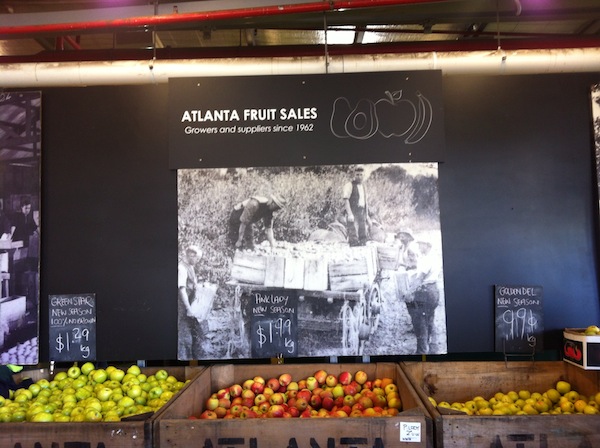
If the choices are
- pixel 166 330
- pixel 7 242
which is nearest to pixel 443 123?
pixel 166 330

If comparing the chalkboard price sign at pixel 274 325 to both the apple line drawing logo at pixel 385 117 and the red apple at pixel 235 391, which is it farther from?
the apple line drawing logo at pixel 385 117

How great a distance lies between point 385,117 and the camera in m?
3.29

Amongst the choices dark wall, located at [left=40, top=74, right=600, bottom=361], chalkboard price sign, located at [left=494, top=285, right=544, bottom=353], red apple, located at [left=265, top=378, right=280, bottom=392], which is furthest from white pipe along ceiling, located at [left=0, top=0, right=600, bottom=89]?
red apple, located at [left=265, top=378, right=280, bottom=392]

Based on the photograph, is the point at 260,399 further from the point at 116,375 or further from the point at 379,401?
the point at 116,375

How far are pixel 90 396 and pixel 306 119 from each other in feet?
6.91

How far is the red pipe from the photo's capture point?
3205 mm

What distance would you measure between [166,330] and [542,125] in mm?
2745

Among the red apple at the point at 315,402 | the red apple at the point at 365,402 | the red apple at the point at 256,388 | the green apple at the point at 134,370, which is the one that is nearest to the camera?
the red apple at the point at 365,402

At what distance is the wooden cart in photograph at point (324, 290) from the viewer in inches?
126

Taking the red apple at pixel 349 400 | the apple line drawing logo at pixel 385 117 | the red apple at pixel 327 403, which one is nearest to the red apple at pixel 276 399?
the red apple at pixel 327 403

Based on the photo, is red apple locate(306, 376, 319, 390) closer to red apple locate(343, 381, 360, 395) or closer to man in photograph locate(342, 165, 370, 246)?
red apple locate(343, 381, 360, 395)

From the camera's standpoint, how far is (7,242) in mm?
3268

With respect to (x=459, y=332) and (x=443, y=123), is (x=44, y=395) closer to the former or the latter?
(x=459, y=332)

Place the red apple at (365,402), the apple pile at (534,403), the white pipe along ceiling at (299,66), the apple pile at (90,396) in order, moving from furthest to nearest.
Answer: the white pipe along ceiling at (299,66), the red apple at (365,402), the apple pile at (534,403), the apple pile at (90,396)
